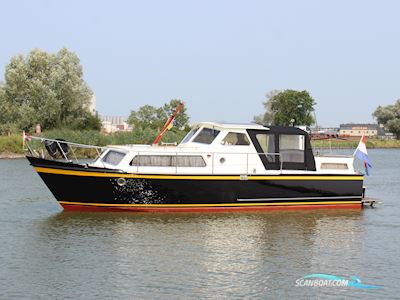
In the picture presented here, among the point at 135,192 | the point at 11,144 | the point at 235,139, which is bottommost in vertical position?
the point at 135,192

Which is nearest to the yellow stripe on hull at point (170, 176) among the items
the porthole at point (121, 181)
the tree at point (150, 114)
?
the porthole at point (121, 181)

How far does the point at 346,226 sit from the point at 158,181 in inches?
281

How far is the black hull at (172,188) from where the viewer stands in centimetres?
2228

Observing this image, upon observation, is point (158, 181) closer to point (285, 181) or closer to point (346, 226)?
point (285, 181)

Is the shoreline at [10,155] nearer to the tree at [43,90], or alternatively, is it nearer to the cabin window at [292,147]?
the tree at [43,90]

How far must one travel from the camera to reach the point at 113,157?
2380 cm

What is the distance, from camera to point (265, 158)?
79.1 ft

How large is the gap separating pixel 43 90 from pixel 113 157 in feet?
144

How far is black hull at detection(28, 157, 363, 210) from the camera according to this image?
73.1ft

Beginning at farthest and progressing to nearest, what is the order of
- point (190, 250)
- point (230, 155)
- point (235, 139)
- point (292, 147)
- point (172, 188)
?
point (292, 147) < point (235, 139) < point (230, 155) < point (172, 188) < point (190, 250)

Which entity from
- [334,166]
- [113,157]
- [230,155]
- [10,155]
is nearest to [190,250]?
[230,155]

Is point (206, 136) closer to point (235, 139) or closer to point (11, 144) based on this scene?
point (235, 139)

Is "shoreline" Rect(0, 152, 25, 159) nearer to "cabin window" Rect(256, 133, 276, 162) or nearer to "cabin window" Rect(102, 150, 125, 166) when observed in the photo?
"cabin window" Rect(102, 150, 125, 166)

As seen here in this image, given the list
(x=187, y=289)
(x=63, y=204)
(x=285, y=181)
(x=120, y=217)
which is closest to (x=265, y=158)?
(x=285, y=181)
